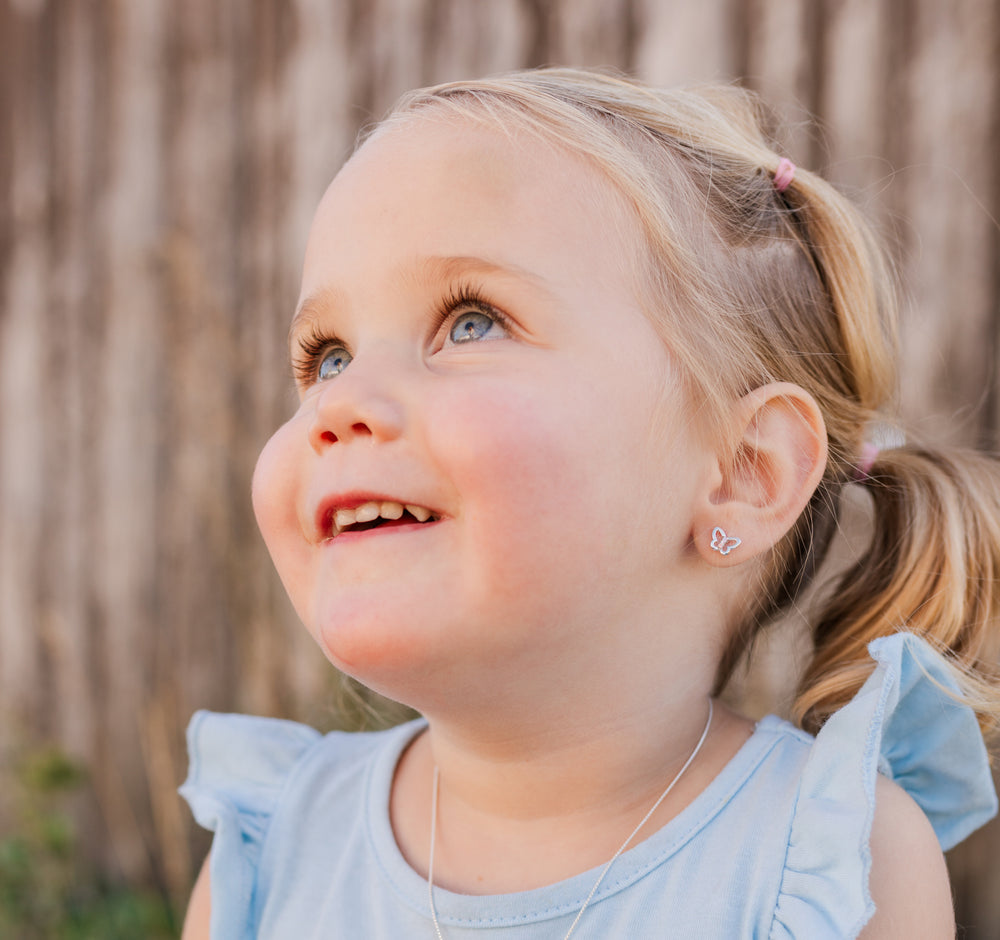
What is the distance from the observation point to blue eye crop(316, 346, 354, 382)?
1409 mm

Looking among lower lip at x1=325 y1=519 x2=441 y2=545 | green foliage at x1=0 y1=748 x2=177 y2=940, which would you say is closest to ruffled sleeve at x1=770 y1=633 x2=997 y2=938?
lower lip at x1=325 y1=519 x2=441 y2=545

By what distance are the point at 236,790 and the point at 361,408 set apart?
82 cm

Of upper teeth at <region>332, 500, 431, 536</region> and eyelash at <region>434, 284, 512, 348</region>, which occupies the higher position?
eyelash at <region>434, 284, 512, 348</region>

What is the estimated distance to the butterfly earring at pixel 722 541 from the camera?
127cm

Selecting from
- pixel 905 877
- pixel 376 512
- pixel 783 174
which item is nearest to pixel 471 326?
pixel 376 512

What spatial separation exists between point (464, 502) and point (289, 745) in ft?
2.66

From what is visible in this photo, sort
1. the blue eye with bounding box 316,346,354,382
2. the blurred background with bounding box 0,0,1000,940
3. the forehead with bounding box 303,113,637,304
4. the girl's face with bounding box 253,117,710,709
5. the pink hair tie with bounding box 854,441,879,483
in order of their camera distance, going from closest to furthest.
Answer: the girl's face with bounding box 253,117,710,709, the forehead with bounding box 303,113,637,304, the blue eye with bounding box 316,346,354,382, the pink hair tie with bounding box 854,441,879,483, the blurred background with bounding box 0,0,1000,940

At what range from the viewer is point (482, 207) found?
122 centimetres

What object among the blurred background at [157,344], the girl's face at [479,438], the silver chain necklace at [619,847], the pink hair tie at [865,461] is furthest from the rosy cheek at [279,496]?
the blurred background at [157,344]

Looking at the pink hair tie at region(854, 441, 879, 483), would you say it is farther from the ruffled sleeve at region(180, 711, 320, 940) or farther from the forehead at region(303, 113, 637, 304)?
the ruffled sleeve at region(180, 711, 320, 940)

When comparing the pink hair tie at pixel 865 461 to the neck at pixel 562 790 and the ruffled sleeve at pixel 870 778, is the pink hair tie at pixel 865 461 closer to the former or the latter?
the ruffled sleeve at pixel 870 778

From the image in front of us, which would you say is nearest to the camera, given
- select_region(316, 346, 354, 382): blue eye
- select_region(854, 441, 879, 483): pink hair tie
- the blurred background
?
select_region(316, 346, 354, 382): blue eye

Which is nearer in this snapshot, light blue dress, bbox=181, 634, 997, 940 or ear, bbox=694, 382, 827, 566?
light blue dress, bbox=181, 634, 997, 940

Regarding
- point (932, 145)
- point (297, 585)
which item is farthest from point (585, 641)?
point (932, 145)
